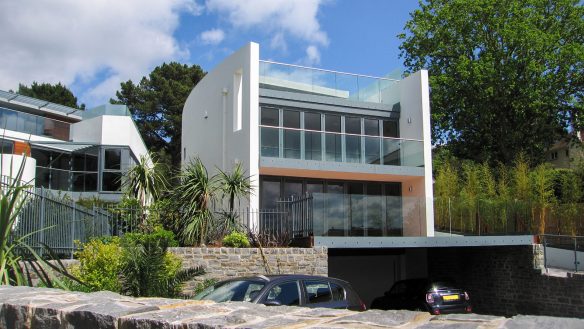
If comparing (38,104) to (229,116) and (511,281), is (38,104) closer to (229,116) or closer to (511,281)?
(229,116)

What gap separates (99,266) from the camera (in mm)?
11984

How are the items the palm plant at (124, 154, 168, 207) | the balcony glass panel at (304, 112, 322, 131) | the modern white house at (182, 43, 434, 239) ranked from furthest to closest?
the balcony glass panel at (304, 112, 322, 131) < the modern white house at (182, 43, 434, 239) < the palm plant at (124, 154, 168, 207)

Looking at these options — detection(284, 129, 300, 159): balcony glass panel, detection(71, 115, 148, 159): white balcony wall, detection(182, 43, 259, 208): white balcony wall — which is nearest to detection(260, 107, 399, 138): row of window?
detection(182, 43, 259, 208): white balcony wall

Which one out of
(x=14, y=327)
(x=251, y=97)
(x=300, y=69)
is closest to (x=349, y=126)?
(x=300, y=69)

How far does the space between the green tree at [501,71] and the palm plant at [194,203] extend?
60.7 feet

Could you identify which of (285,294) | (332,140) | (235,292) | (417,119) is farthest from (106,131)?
(285,294)

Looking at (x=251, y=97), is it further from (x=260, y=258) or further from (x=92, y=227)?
(x=92, y=227)

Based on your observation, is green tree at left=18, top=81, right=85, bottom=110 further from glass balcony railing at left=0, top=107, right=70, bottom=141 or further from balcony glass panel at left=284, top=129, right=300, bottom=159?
balcony glass panel at left=284, top=129, right=300, bottom=159

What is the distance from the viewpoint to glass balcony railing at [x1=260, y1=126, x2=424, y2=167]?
19.0 m

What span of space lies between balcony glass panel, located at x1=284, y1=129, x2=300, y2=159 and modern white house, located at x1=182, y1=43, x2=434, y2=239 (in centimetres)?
3

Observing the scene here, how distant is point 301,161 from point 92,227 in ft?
24.8

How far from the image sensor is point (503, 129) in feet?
105

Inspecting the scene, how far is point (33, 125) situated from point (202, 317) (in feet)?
91.8

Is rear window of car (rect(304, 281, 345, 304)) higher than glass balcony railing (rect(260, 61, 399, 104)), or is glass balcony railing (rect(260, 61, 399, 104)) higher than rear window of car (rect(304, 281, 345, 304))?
glass balcony railing (rect(260, 61, 399, 104))
